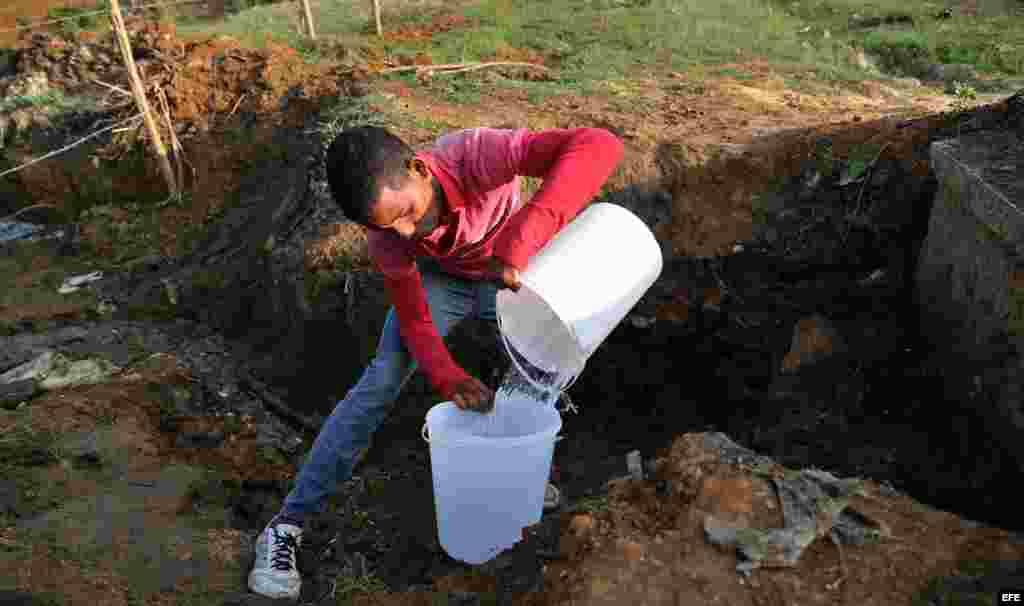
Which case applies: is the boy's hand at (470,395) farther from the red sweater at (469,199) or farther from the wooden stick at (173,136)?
the wooden stick at (173,136)

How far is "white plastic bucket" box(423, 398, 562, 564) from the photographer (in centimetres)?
253

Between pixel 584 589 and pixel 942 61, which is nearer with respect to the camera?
pixel 584 589

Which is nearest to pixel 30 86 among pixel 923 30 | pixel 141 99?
pixel 141 99

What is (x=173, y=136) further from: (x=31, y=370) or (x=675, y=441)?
(x=675, y=441)

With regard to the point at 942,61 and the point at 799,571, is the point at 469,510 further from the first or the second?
the point at 942,61

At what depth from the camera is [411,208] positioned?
7.81 ft

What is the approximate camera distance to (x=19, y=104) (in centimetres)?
724

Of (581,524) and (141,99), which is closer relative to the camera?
(581,524)

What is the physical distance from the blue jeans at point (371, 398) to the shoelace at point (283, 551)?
0.08m

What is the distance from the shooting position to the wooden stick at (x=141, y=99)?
5910mm

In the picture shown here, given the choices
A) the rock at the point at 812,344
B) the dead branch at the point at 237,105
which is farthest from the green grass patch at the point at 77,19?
the rock at the point at 812,344

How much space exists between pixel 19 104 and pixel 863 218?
286 inches

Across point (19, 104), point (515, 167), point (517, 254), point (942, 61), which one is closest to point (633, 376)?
point (515, 167)

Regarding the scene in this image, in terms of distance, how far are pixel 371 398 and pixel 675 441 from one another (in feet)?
3.63
